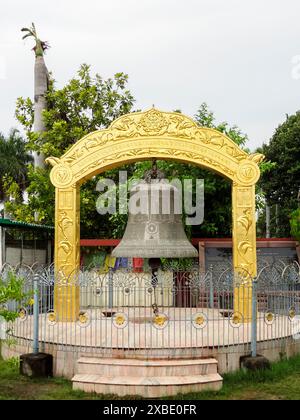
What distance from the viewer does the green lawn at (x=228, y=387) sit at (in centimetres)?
559

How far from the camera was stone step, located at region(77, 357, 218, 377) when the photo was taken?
5.98 meters

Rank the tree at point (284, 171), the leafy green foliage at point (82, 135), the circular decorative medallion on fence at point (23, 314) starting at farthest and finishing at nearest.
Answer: the tree at point (284, 171), the leafy green foliage at point (82, 135), the circular decorative medallion on fence at point (23, 314)

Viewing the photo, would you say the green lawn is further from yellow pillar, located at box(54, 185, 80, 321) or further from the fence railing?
yellow pillar, located at box(54, 185, 80, 321)

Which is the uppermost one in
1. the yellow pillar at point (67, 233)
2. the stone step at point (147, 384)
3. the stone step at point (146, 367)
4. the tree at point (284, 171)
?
the tree at point (284, 171)

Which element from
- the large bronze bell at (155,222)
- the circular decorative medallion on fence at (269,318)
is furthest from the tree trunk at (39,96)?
the circular decorative medallion on fence at (269,318)

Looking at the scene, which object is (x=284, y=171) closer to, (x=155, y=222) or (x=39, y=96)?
(x=39, y=96)

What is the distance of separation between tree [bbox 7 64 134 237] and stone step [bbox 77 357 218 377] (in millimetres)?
10459

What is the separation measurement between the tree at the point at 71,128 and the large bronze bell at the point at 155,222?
27.6 feet

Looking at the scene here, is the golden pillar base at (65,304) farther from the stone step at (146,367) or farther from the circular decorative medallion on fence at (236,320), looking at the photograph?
the circular decorative medallion on fence at (236,320)

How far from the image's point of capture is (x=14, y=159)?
2805cm

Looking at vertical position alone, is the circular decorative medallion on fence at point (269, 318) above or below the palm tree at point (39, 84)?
below

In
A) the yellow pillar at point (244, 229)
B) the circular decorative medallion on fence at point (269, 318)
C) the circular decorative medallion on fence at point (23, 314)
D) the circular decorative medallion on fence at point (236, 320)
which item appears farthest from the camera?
the yellow pillar at point (244, 229)
